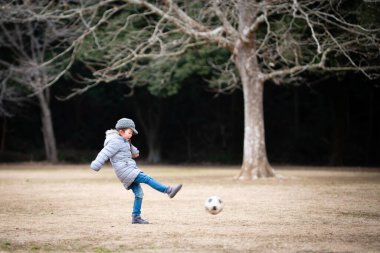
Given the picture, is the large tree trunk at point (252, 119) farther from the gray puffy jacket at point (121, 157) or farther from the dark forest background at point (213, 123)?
the gray puffy jacket at point (121, 157)

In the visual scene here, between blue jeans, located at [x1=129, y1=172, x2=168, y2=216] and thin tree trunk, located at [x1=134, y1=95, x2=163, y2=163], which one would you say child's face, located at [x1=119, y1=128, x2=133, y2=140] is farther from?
thin tree trunk, located at [x1=134, y1=95, x2=163, y2=163]

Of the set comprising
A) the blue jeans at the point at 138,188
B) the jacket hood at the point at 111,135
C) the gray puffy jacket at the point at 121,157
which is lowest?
the blue jeans at the point at 138,188

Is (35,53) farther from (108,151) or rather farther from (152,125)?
(108,151)

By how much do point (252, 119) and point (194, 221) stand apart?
13952 mm

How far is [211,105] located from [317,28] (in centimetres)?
1889

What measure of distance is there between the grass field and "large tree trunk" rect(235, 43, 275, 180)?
524 centimetres

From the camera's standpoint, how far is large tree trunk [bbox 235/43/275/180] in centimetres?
2480

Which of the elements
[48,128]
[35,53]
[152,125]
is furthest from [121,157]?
[152,125]

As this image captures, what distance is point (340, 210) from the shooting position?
13.0 m

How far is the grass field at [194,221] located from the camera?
8.56 m

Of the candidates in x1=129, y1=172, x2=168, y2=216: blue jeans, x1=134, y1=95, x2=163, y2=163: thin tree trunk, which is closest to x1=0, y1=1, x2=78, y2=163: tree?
x1=134, y1=95, x2=163, y2=163: thin tree trunk

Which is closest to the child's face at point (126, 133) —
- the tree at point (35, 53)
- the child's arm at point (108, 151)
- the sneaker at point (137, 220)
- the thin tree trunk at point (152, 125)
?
the child's arm at point (108, 151)

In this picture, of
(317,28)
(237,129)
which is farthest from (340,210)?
(237,129)

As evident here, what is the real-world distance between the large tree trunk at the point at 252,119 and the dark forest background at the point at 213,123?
1279cm
